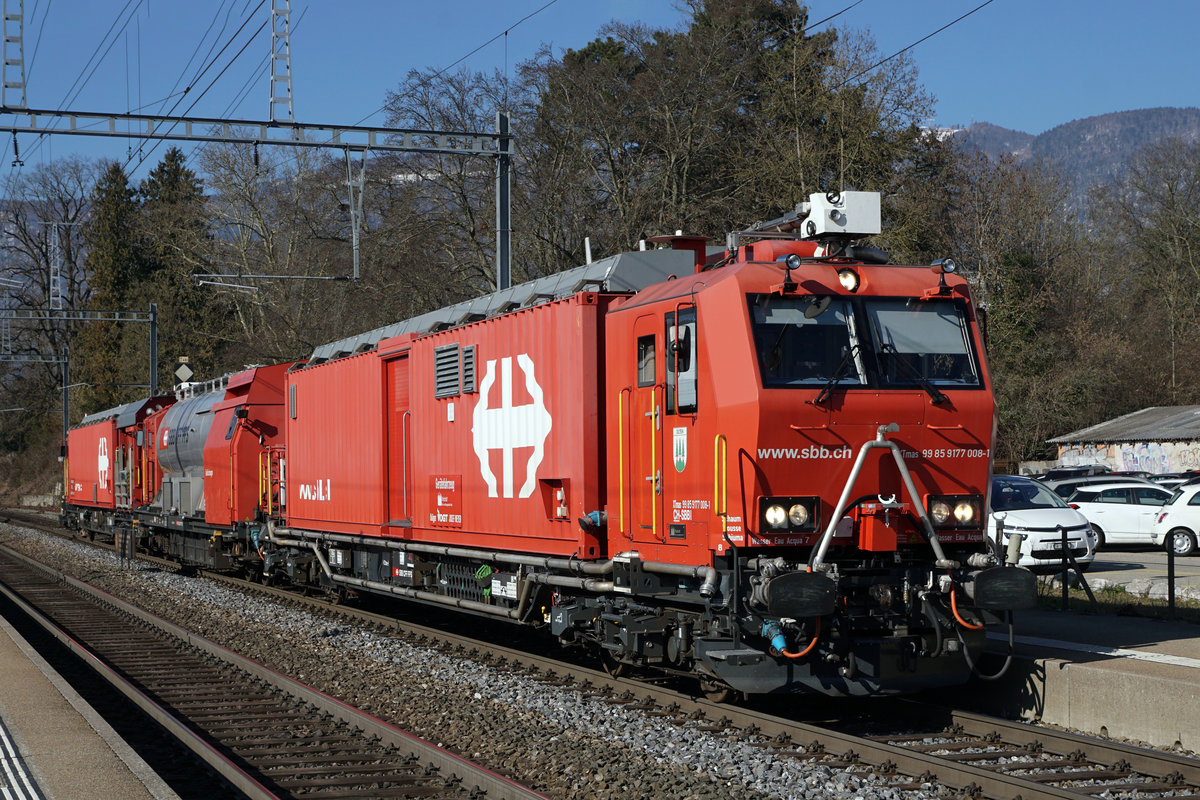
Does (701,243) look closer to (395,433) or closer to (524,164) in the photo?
(395,433)

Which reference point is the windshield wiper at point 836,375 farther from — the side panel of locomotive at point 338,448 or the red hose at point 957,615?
the side panel of locomotive at point 338,448

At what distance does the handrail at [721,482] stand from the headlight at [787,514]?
0.84 ft

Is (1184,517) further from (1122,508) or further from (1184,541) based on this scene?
(1122,508)

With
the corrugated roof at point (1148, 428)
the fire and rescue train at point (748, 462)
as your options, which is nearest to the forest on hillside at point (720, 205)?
the corrugated roof at point (1148, 428)

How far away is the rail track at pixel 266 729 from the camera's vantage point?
25.3 feet

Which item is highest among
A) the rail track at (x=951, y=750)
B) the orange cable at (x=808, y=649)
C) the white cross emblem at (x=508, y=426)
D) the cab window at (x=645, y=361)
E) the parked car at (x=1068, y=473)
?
the cab window at (x=645, y=361)

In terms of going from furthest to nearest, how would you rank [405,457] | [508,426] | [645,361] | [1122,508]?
[1122,508], [405,457], [508,426], [645,361]

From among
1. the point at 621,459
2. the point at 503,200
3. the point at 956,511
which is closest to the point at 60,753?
the point at 621,459

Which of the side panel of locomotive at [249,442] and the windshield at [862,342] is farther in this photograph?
the side panel of locomotive at [249,442]

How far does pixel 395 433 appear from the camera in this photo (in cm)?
1489

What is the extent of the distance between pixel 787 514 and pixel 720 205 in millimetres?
26990

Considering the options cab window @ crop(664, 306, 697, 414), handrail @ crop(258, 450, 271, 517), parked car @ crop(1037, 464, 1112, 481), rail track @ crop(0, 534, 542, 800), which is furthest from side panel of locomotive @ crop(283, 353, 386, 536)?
parked car @ crop(1037, 464, 1112, 481)

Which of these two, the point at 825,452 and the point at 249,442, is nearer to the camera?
the point at 825,452

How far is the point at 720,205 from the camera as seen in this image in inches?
1363
